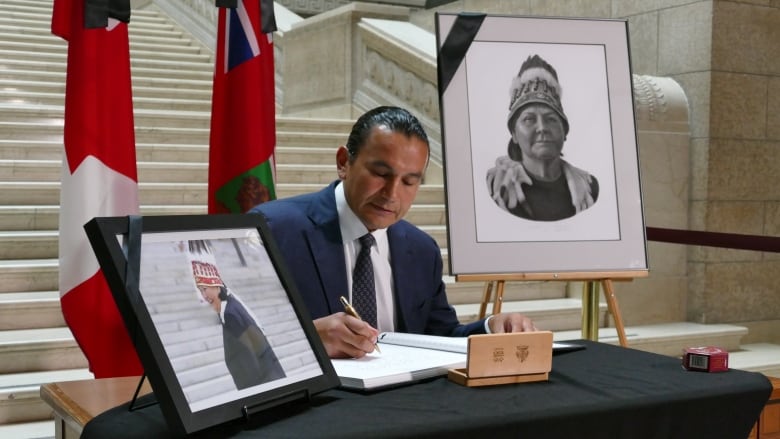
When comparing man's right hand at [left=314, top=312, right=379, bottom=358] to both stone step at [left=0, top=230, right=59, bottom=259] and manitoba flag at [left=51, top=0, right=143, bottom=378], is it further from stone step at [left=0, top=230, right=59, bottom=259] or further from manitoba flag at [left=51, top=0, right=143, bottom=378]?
stone step at [left=0, top=230, right=59, bottom=259]

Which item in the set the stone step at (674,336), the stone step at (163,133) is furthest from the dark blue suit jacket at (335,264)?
the stone step at (163,133)

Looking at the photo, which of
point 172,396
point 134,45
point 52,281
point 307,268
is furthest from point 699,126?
point 134,45

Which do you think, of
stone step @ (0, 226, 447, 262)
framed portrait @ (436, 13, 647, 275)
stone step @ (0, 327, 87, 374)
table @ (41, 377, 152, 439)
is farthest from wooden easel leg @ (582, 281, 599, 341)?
stone step @ (0, 226, 447, 262)

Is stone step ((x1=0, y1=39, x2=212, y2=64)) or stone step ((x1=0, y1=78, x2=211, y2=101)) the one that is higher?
stone step ((x1=0, y1=39, x2=212, y2=64))

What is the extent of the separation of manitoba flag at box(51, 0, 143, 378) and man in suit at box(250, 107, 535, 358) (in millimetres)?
979

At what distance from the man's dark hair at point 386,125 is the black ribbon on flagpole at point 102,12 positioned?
141 centimetres

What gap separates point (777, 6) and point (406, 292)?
527 cm

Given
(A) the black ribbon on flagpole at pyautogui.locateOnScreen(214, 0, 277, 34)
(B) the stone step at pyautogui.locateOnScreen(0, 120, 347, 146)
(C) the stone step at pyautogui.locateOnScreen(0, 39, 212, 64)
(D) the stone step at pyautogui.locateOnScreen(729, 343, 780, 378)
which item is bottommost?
(D) the stone step at pyautogui.locateOnScreen(729, 343, 780, 378)

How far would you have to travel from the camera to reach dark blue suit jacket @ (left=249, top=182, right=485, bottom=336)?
2631 millimetres

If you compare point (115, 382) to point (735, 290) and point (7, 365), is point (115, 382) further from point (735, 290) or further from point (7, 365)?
point (735, 290)

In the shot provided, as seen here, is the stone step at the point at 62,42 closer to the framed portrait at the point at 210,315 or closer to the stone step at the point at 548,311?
the stone step at the point at 548,311

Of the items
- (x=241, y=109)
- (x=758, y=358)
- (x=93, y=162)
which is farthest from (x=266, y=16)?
(x=758, y=358)

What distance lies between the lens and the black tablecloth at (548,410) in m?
1.70

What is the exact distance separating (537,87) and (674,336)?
2.88 m
